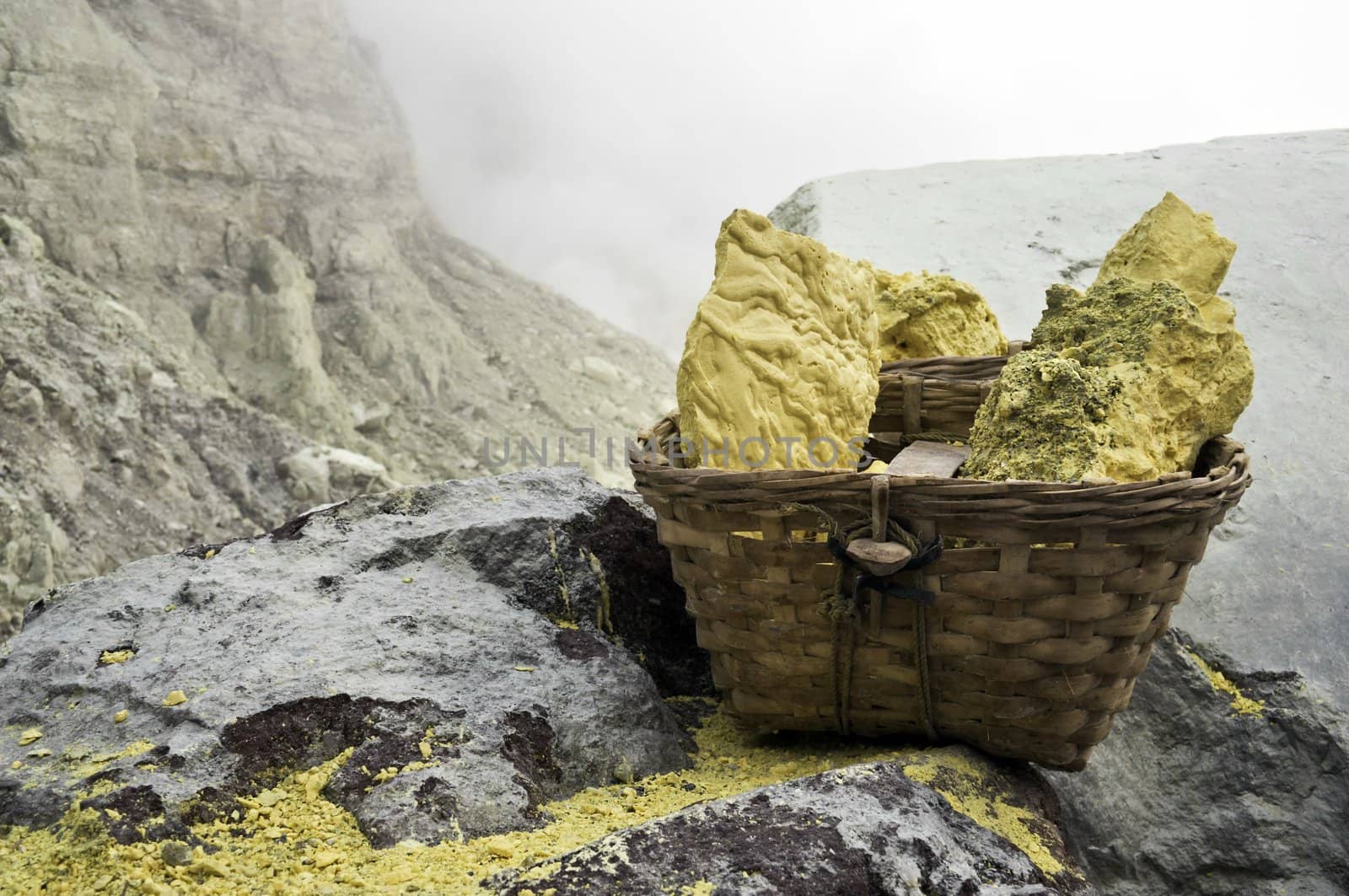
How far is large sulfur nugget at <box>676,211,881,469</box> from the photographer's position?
4.77 ft

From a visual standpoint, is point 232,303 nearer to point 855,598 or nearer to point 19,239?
point 19,239

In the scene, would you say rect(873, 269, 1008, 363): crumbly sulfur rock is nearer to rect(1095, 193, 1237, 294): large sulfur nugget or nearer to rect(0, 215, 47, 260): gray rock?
rect(1095, 193, 1237, 294): large sulfur nugget

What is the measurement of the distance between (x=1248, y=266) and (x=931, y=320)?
3.20 ft

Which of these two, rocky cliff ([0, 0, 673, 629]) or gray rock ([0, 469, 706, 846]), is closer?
gray rock ([0, 469, 706, 846])

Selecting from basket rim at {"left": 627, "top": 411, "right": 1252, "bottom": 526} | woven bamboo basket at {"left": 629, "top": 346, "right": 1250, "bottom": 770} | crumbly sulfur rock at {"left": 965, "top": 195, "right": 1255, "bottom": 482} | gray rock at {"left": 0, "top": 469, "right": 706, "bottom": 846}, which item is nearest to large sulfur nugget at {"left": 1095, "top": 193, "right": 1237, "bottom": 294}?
crumbly sulfur rock at {"left": 965, "top": 195, "right": 1255, "bottom": 482}

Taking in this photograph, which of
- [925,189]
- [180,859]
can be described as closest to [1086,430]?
[180,859]

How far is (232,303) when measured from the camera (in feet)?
22.0

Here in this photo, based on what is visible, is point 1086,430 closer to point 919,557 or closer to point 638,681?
point 919,557

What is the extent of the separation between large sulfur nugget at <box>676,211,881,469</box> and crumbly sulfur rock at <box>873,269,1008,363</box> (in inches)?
15.1

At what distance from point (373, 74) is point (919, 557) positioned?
9.07m

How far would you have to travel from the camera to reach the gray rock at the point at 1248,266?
5.91 ft

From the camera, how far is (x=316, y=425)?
21.0 feet

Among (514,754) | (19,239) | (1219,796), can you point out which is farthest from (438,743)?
(19,239)

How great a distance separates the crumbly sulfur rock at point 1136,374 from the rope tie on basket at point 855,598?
0.81 feet
